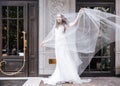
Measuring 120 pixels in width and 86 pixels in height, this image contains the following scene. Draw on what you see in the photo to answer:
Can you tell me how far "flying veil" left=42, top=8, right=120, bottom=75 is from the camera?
23.8 ft

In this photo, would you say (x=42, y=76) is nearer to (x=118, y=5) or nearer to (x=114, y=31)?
(x=114, y=31)

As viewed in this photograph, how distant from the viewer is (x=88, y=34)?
7.36 m

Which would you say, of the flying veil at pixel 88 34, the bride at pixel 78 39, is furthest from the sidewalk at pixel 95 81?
the flying veil at pixel 88 34


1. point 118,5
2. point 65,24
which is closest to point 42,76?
point 65,24

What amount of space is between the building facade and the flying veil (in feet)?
3.68

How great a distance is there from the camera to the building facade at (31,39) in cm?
842

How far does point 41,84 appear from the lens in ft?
23.4

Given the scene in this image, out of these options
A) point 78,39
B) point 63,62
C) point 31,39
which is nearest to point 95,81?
point 63,62

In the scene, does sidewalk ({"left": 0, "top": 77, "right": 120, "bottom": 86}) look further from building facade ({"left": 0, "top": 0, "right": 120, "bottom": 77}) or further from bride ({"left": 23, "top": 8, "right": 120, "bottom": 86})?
building facade ({"left": 0, "top": 0, "right": 120, "bottom": 77})

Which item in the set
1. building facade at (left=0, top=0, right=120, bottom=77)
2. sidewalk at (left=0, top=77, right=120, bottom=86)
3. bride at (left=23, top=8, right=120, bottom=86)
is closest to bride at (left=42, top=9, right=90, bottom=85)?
bride at (left=23, top=8, right=120, bottom=86)

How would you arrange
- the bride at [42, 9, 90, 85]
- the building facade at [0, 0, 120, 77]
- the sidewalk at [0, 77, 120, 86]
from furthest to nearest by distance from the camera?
the building facade at [0, 0, 120, 77] → the bride at [42, 9, 90, 85] → the sidewalk at [0, 77, 120, 86]

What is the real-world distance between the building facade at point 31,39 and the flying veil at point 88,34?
112 cm

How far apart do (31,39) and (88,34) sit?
1.99 meters

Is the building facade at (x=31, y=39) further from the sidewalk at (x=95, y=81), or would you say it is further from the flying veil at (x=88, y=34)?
the flying veil at (x=88, y=34)
